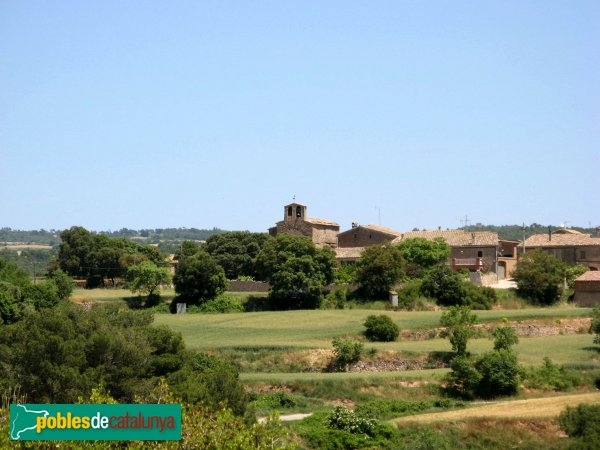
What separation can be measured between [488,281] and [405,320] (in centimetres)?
1672

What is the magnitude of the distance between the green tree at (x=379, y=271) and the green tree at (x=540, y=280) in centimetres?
880

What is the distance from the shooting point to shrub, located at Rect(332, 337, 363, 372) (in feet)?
179

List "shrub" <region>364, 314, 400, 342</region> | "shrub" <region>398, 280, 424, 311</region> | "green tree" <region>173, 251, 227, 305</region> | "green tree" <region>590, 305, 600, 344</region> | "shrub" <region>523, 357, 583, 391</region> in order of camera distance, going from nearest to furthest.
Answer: "shrub" <region>523, 357, 583, 391</region>, "green tree" <region>590, 305, 600, 344</region>, "shrub" <region>364, 314, 400, 342</region>, "shrub" <region>398, 280, 424, 311</region>, "green tree" <region>173, 251, 227, 305</region>

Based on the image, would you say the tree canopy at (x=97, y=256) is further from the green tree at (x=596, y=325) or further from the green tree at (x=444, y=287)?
the green tree at (x=596, y=325)

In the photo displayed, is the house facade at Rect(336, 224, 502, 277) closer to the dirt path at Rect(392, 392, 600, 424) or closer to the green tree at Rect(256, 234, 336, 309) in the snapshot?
the green tree at Rect(256, 234, 336, 309)

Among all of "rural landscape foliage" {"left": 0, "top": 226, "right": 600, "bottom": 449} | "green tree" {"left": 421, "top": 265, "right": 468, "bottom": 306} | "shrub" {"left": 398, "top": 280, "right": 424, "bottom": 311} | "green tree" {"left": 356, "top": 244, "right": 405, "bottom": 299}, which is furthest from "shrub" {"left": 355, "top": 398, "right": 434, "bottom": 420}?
"green tree" {"left": 356, "top": 244, "right": 405, "bottom": 299}

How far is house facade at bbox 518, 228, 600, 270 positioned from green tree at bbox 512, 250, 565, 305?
46.0 ft

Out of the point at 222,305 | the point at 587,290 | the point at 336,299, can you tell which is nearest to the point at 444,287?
the point at 336,299

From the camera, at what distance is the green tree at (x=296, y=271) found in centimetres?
7150

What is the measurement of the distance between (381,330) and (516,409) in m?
16.2

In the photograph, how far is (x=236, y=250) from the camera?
99.3 metres

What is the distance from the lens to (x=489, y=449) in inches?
1563

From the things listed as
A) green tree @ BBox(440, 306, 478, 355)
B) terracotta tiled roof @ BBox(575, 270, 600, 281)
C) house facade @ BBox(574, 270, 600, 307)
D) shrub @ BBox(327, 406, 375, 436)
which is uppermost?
terracotta tiled roof @ BBox(575, 270, 600, 281)

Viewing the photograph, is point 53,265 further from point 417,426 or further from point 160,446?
point 160,446
